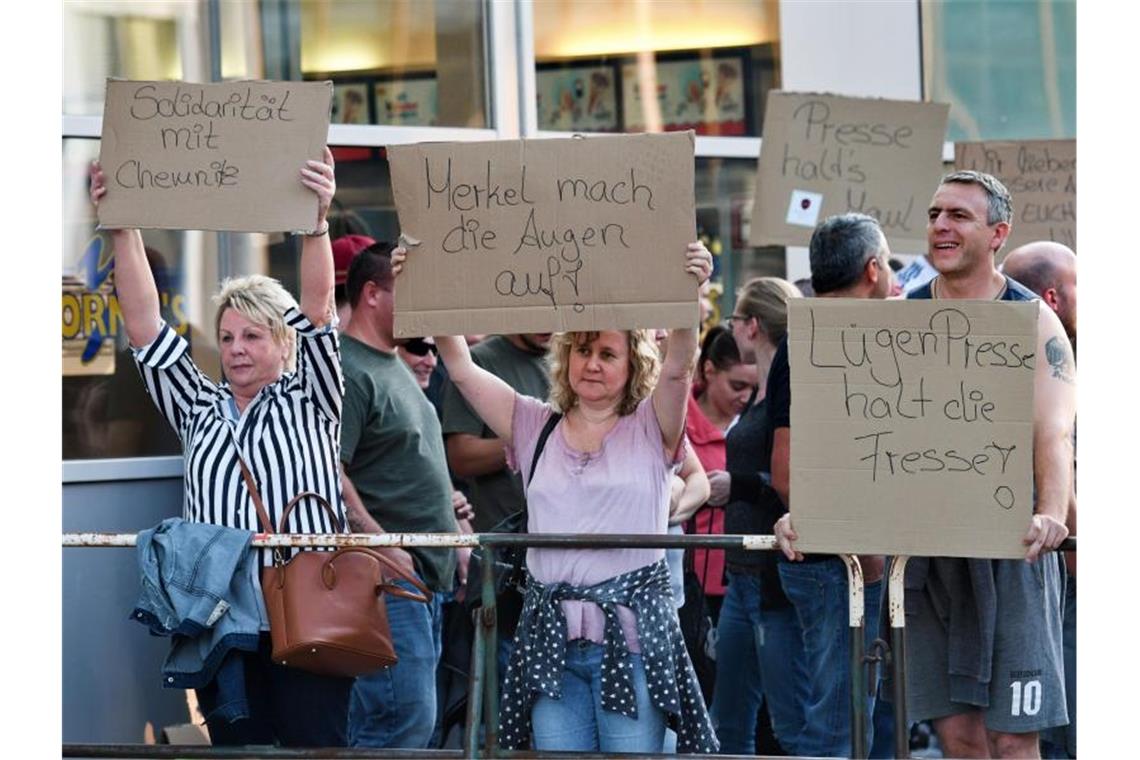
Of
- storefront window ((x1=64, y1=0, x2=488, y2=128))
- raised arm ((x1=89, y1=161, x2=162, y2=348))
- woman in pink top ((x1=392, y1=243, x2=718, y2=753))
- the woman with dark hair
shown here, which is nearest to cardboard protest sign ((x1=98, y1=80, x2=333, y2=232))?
raised arm ((x1=89, y1=161, x2=162, y2=348))

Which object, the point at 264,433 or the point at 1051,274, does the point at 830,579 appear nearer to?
the point at 1051,274

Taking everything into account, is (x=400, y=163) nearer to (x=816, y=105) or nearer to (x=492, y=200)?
(x=492, y=200)

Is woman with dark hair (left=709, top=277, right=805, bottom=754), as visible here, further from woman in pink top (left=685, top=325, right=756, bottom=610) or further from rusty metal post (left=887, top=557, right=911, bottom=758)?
rusty metal post (left=887, top=557, right=911, bottom=758)

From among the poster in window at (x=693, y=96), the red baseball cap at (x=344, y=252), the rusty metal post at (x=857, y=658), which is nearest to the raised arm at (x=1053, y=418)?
the rusty metal post at (x=857, y=658)

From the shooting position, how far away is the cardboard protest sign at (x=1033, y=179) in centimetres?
763

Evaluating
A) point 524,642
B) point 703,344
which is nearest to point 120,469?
point 703,344

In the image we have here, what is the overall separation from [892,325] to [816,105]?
9.12 feet

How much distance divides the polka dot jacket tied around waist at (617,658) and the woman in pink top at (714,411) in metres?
1.77

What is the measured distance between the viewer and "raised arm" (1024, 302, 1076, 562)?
16.6 feet

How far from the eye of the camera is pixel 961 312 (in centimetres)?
475

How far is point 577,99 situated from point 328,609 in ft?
14.2

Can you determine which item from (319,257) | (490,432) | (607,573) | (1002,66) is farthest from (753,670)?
(1002,66)

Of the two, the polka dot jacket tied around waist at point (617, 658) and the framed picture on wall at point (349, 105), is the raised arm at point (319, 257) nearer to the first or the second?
the polka dot jacket tied around waist at point (617, 658)

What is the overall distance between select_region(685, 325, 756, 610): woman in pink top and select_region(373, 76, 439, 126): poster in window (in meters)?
1.78
